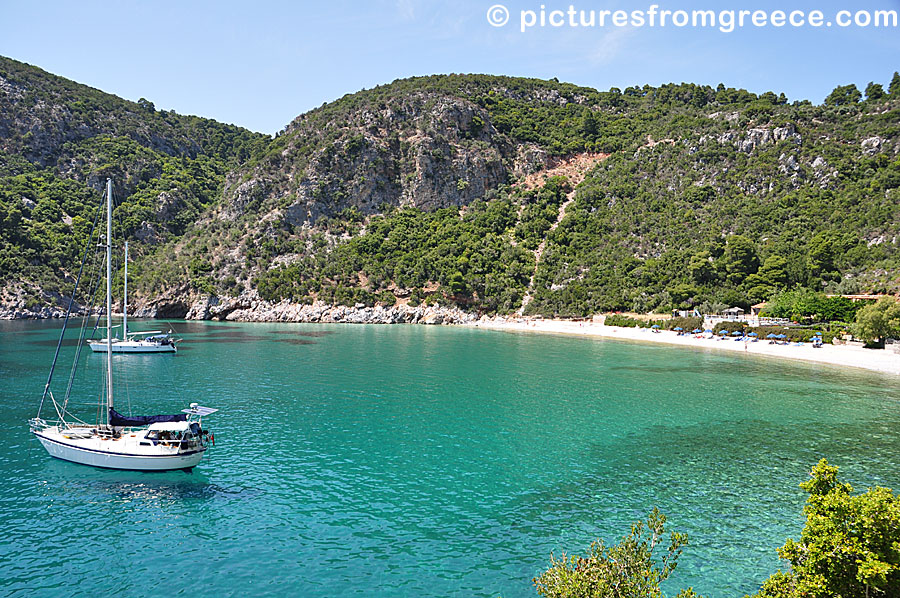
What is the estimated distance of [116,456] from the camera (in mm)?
23938

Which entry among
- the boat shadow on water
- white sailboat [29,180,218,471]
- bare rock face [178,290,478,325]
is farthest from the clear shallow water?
bare rock face [178,290,478,325]

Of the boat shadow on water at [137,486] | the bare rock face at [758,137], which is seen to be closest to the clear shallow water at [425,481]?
the boat shadow on water at [137,486]

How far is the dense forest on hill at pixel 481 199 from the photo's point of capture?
11294cm

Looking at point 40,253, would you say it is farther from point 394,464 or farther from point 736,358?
point 736,358

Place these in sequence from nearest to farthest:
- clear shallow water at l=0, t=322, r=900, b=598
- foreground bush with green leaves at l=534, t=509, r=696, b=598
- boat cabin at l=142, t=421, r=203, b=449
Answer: foreground bush with green leaves at l=534, t=509, r=696, b=598 → clear shallow water at l=0, t=322, r=900, b=598 → boat cabin at l=142, t=421, r=203, b=449

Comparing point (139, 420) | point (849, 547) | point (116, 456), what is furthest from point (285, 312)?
point (849, 547)

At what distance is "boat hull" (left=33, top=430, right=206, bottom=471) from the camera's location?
23.6 m

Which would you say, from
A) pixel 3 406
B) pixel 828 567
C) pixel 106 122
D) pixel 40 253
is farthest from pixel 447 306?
pixel 106 122

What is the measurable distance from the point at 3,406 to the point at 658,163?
512 feet

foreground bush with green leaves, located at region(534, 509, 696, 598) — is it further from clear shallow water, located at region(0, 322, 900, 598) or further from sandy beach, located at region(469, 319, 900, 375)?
sandy beach, located at region(469, 319, 900, 375)

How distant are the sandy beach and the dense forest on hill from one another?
10.3 metres

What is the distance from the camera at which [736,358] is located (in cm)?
6912

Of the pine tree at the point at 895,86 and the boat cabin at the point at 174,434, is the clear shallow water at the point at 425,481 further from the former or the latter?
the pine tree at the point at 895,86

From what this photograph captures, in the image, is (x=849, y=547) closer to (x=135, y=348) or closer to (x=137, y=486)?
(x=137, y=486)
